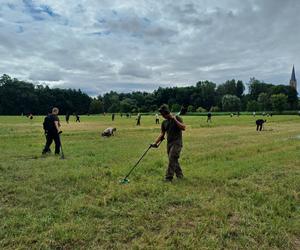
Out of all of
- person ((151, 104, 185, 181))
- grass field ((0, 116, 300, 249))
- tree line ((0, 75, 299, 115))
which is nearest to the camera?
grass field ((0, 116, 300, 249))

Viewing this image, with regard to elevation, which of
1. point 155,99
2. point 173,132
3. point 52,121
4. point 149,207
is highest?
point 155,99

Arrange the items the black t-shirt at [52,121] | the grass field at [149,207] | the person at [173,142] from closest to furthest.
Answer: the grass field at [149,207] < the person at [173,142] < the black t-shirt at [52,121]

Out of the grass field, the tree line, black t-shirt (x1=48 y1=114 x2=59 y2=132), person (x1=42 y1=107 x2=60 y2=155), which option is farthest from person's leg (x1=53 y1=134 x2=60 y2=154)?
the tree line

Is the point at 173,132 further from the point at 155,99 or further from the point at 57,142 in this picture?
the point at 155,99

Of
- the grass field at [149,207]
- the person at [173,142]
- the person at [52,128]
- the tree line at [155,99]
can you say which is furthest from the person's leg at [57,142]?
the tree line at [155,99]

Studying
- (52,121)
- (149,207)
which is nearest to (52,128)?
(52,121)

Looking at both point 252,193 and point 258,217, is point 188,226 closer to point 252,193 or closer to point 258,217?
point 258,217

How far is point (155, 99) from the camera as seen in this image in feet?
473

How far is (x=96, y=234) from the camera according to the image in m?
4.43

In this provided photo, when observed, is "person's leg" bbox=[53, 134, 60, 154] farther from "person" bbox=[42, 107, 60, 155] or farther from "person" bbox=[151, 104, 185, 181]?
"person" bbox=[151, 104, 185, 181]

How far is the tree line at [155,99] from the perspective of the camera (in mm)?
113375

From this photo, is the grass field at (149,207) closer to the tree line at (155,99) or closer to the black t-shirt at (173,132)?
the black t-shirt at (173,132)

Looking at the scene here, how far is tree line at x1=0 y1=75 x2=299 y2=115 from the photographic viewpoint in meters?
113

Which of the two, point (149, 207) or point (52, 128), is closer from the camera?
point (149, 207)
